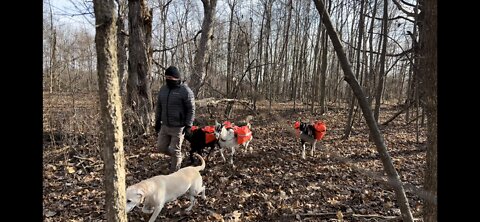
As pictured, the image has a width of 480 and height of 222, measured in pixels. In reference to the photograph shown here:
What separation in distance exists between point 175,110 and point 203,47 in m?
6.57

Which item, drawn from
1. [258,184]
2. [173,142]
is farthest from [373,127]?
[173,142]

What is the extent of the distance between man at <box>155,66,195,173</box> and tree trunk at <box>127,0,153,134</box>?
12.2 feet

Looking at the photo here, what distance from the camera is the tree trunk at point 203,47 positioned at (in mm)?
11744

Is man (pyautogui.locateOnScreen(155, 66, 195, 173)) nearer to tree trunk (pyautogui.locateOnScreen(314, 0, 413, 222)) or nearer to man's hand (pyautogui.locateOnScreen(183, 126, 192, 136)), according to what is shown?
man's hand (pyautogui.locateOnScreen(183, 126, 192, 136))

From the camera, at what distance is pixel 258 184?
590 centimetres

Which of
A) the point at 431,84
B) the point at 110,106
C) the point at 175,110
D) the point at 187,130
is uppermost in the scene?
the point at 431,84

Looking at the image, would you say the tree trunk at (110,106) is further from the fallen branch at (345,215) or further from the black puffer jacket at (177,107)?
the black puffer jacket at (177,107)

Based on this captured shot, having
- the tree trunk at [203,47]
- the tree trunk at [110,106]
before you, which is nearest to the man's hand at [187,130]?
the tree trunk at [110,106]

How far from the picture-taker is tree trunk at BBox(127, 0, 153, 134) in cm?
930

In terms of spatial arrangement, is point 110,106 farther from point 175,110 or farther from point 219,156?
point 219,156

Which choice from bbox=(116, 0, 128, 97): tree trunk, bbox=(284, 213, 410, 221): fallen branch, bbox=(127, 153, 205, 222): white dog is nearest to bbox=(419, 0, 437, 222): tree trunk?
bbox=(284, 213, 410, 221): fallen branch

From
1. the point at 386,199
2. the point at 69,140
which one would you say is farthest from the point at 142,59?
the point at 386,199
